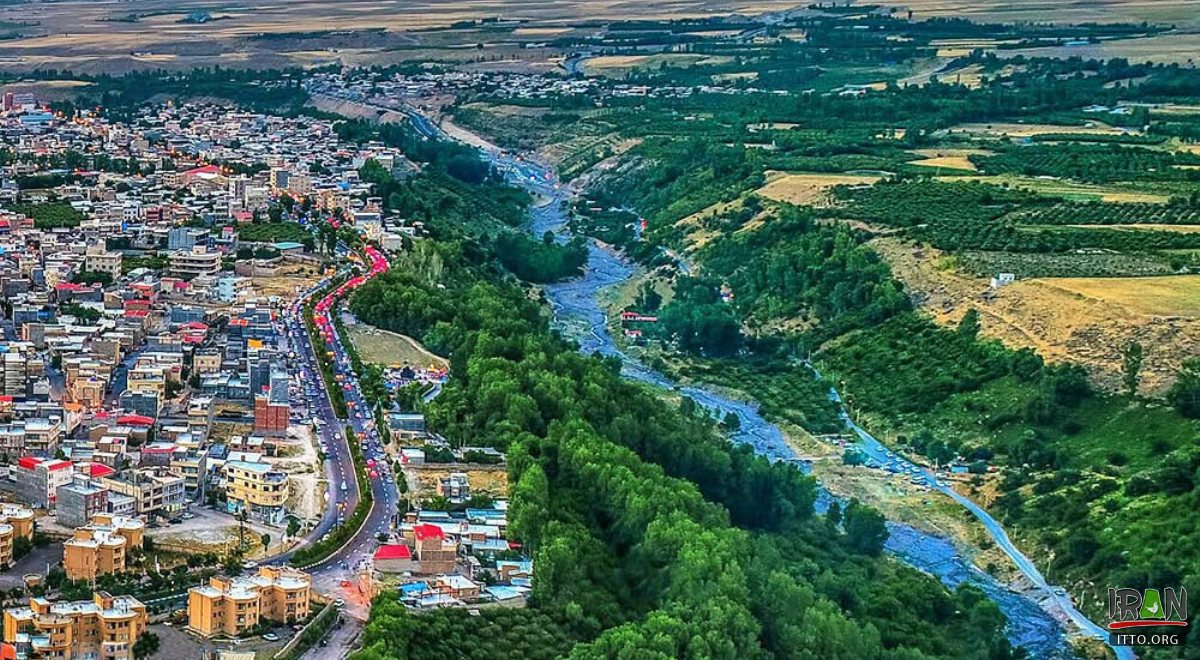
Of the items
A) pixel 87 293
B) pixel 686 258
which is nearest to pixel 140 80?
pixel 686 258

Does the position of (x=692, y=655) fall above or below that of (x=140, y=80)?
above

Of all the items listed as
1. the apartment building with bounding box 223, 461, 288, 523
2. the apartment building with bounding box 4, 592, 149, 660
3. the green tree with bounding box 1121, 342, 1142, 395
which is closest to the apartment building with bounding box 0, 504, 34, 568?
the apartment building with bounding box 4, 592, 149, 660

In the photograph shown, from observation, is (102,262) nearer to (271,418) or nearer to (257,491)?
(271,418)

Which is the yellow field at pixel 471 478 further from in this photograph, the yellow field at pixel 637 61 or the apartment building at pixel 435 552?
the yellow field at pixel 637 61

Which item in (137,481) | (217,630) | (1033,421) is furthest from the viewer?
(1033,421)

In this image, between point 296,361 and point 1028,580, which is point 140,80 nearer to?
point 296,361

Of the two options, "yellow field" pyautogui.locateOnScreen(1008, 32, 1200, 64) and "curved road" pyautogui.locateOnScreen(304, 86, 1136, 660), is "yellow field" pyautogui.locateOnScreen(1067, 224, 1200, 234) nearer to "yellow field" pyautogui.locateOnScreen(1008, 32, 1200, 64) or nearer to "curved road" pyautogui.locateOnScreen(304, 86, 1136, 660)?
"curved road" pyautogui.locateOnScreen(304, 86, 1136, 660)
